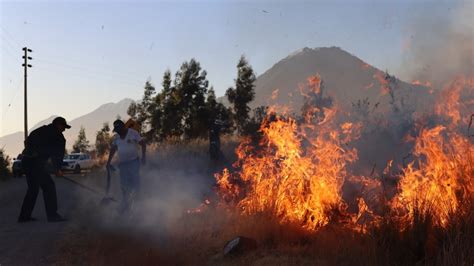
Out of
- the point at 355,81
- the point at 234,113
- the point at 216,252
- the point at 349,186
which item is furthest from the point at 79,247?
the point at 234,113

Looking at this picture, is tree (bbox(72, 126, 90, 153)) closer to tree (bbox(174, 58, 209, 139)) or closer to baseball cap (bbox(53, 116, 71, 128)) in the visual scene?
tree (bbox(174, 58, 209, 139))

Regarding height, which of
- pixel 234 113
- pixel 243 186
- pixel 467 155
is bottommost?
pixel 243 186

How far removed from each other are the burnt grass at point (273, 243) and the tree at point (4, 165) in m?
17.5

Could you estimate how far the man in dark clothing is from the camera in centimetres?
825

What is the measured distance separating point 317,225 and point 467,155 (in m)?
2.35

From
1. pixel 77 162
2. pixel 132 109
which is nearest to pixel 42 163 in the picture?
pixel 77 162

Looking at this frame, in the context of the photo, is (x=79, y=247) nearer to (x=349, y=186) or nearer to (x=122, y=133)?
(x=122, y=133)

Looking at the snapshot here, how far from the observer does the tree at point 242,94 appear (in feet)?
114

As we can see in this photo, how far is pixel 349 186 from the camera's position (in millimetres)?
10633

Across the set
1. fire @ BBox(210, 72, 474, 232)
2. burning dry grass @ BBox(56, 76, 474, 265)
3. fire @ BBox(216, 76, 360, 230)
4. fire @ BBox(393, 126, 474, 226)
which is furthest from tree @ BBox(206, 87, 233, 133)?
fire @ BBox(393, 126, 474, 226)

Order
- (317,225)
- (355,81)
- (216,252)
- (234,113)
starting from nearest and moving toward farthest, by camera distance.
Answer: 1. (216,252)
2. (317,225)
3. (355,81)
4. (234,113)

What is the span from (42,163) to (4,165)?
17901 millimetres

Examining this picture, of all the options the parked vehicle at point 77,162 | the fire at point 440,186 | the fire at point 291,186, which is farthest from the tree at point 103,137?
the fire at point 440,186

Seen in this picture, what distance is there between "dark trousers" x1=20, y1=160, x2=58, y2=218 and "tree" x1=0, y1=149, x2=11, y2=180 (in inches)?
661
